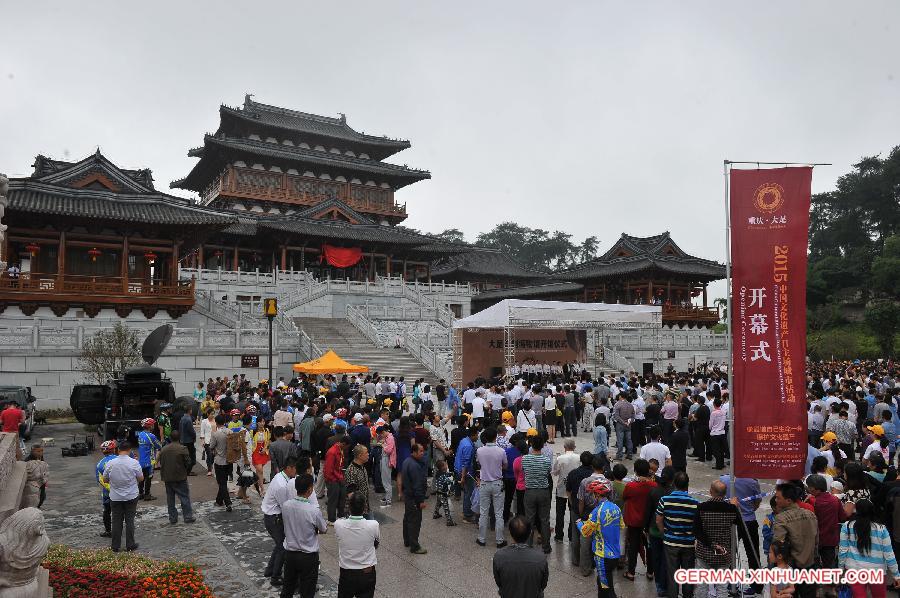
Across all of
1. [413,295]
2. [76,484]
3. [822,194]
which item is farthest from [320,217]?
[822,194]

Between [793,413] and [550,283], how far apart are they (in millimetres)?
51046

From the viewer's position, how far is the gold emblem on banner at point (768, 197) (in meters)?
6.45

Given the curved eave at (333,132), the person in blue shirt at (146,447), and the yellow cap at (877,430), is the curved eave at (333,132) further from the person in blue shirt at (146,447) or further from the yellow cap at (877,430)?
the yellow cap at (877,430)

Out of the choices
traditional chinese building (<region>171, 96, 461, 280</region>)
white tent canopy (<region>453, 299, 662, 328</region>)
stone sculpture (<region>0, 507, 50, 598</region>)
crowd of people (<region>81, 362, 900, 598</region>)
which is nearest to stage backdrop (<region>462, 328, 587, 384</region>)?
white tent canopy (<region>453, 299, 662, 328</region>)

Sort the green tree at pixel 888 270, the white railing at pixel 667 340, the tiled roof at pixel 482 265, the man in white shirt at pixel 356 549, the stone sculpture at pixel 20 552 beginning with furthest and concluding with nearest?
the tiled roof at pixel 482 265
the green tree at pixel 888 270
the white railing at pixel 667 340
the man in white shirt at pixel 356 549
the stone sculpture at pixel 20 552

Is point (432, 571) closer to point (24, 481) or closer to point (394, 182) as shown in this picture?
point (24, 481)

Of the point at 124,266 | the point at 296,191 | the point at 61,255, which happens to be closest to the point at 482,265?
the point at 296,191

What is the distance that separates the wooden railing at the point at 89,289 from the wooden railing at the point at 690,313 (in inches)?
1403

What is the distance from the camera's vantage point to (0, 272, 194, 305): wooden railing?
2625 centimetres

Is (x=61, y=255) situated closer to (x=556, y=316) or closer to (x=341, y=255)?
(x=341, y=255)

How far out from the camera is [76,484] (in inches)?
506

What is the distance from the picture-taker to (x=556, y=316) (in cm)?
2502

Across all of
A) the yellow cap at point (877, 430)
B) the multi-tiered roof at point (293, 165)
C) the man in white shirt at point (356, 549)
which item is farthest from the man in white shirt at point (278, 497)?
the multi-tiered roof at point (293, 165)

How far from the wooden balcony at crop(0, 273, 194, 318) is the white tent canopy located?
14.5m
